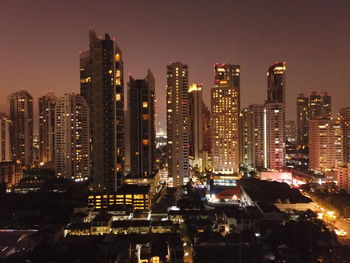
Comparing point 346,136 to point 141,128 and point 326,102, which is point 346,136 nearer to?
point 141,128

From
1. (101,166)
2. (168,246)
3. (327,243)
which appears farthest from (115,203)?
(327,243)

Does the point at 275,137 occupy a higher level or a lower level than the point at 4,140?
higher

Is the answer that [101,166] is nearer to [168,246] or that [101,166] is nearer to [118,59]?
[118,59]

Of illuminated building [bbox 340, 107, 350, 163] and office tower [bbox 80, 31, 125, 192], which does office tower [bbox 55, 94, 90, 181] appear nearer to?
office tower [bbox 80, 31, 125, 192]

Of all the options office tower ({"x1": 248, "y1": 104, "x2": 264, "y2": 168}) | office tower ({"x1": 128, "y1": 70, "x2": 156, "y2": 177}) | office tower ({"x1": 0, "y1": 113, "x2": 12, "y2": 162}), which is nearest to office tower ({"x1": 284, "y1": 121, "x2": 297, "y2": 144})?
office tower ({"x1": 248, "y1": 104, "x2": 264, "y2": 168})

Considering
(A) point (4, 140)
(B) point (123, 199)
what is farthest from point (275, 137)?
(A) point (4, 140)

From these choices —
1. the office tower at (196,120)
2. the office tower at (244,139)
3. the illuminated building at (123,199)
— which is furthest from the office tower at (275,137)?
the illuminated building at (123,199)

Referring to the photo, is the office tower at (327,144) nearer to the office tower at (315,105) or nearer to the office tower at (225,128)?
the office tower at (225,128)
